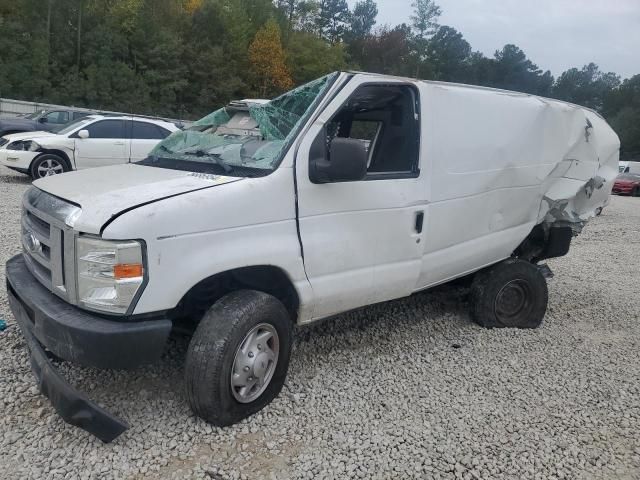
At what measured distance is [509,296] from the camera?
5234mm

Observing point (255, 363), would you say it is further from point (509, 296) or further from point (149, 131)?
point (149, 131)

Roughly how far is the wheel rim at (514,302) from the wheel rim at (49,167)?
982 cm

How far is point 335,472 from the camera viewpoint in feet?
9.66

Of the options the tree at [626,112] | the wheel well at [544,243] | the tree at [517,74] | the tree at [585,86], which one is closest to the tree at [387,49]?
the tree at [517,74]

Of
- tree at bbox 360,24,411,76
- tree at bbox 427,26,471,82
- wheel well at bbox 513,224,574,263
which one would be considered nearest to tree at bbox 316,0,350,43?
tree at bbox 360,24,411,76

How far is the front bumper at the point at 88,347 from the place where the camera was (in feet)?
8.99

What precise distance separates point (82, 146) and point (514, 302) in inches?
381

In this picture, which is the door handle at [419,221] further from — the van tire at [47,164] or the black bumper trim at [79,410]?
the van tire at [47,164]

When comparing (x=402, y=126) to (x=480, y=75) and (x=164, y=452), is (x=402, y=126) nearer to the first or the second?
(x=164, y=452)

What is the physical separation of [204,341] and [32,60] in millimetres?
44790

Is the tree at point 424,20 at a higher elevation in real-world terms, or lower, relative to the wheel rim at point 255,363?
higher

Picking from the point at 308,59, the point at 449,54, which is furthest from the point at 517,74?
the point at 308,59

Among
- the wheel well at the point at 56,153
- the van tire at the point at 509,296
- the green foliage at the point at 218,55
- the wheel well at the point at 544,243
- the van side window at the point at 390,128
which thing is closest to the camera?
the van side window at the point at 390,128

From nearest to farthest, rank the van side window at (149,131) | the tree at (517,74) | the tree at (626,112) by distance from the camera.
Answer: the van side window at (149,131), the tree at (626,112), the tree at (517,74)
